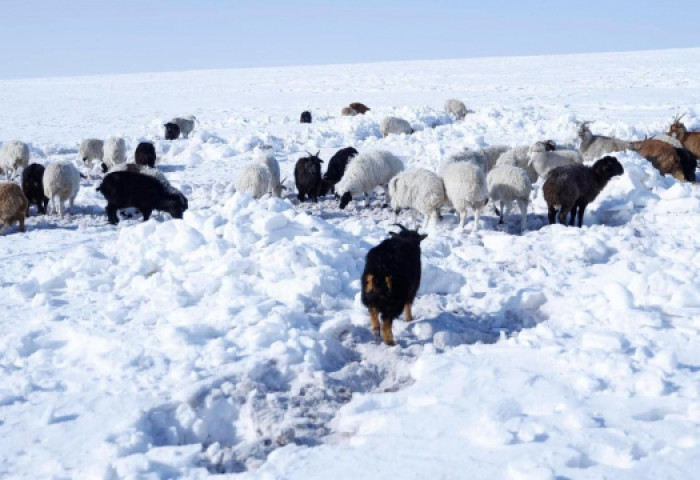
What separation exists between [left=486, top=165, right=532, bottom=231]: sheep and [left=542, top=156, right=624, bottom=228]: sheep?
328 mm

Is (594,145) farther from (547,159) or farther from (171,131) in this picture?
(171,131)

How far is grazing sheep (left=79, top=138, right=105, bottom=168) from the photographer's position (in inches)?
732

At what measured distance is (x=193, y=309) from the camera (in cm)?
661

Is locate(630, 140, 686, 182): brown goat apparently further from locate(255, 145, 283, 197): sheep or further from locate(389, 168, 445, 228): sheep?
locate(255, 145, 283, 197): sheep

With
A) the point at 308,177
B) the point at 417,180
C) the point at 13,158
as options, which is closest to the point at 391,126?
the point at 308,177

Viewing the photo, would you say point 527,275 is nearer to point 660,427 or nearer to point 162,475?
point 660,427

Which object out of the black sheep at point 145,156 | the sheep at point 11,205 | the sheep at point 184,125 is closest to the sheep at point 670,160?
the black sheep at point 145,156

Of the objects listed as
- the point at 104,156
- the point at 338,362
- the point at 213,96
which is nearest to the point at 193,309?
the point at 338,362

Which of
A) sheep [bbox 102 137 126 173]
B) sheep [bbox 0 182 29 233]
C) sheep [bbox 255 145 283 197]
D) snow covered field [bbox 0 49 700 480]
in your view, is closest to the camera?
snow covered field [bbox 0 49 700 480]

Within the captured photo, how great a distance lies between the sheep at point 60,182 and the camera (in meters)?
12.1

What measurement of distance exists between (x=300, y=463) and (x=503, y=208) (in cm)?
798

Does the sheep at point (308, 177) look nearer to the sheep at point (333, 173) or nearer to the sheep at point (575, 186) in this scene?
the sheep at point (333, 173)

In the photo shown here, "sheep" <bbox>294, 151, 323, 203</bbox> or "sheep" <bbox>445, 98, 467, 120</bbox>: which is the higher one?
"sheep" <bbox>445, 98, 467, 120</bbox>

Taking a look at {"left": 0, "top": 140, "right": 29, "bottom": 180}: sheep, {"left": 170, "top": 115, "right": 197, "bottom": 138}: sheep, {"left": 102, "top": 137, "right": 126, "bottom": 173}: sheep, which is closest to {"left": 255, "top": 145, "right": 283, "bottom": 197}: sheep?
{"left": 102, "top": 137, "right": 126, "bottom": 173}: sheep
